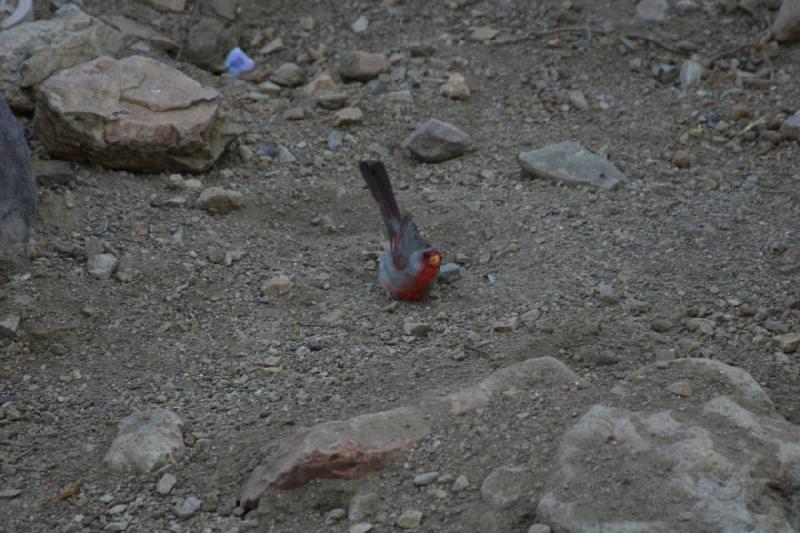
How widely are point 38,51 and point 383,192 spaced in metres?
2.06

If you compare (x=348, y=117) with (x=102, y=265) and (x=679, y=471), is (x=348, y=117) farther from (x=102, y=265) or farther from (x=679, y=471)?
(x=679, y=471)

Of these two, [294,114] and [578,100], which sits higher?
[578,100]

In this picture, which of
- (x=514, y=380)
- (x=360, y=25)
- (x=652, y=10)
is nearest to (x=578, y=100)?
(x=652, y=10)

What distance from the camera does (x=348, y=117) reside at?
6.04 m

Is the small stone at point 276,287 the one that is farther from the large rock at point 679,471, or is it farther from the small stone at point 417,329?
the large rock at point 679,471

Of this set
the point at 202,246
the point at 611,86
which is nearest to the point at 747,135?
the point at 611,86

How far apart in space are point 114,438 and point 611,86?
398 cm

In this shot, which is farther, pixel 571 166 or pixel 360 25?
pixel 360 25

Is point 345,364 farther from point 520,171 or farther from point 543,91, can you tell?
point 543,91

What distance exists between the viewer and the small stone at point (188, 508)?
3242mm

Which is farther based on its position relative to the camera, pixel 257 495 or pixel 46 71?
pixel 46 71

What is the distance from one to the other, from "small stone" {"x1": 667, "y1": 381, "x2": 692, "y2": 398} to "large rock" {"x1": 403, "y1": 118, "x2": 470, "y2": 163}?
2.71 meters

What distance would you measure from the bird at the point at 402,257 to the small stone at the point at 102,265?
125 centimetres

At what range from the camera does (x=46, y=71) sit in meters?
5.33
